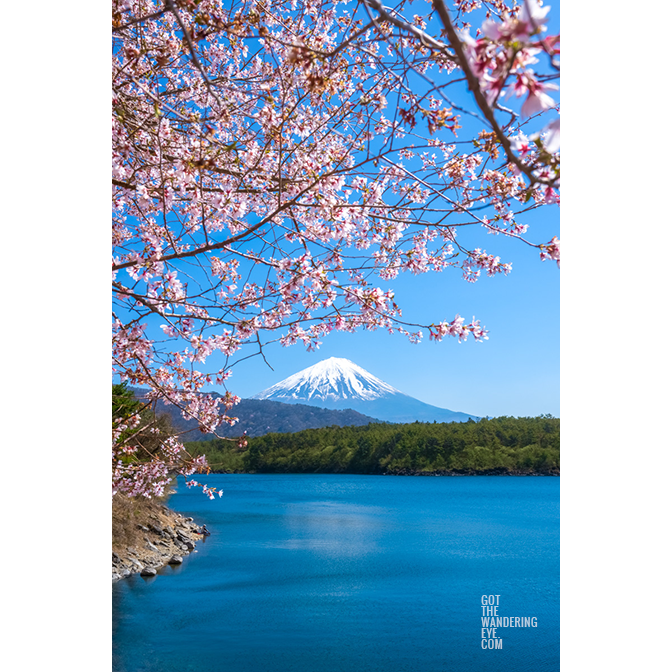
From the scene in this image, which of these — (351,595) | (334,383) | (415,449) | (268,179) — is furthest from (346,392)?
(268,179)

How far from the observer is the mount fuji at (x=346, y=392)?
2567 centimetres

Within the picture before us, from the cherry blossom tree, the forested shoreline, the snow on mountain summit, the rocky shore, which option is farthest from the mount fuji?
the cherry blossom tree

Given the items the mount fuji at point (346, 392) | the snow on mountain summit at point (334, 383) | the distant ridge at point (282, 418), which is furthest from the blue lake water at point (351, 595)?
the snow on mountain summit at point (334, 383)

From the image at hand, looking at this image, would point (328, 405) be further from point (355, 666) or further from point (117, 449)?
point (117, 449)

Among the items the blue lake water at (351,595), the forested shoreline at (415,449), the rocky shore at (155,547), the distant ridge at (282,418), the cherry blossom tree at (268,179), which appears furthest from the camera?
the forested shoreline at (415,449)

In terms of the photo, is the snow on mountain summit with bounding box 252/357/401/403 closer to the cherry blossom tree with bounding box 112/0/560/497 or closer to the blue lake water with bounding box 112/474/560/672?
the blue lake water with bounding box 112/474/560/672

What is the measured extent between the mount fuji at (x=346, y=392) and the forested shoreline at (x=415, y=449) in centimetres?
206

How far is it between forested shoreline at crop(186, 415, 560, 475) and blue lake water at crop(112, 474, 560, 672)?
2.91 meters

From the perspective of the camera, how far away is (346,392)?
30.0m

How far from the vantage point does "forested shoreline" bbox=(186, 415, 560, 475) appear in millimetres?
20422

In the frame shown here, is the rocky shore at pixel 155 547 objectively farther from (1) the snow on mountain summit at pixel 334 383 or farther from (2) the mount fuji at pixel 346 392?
(1) the snow on mountain summit at pixel 334 383
